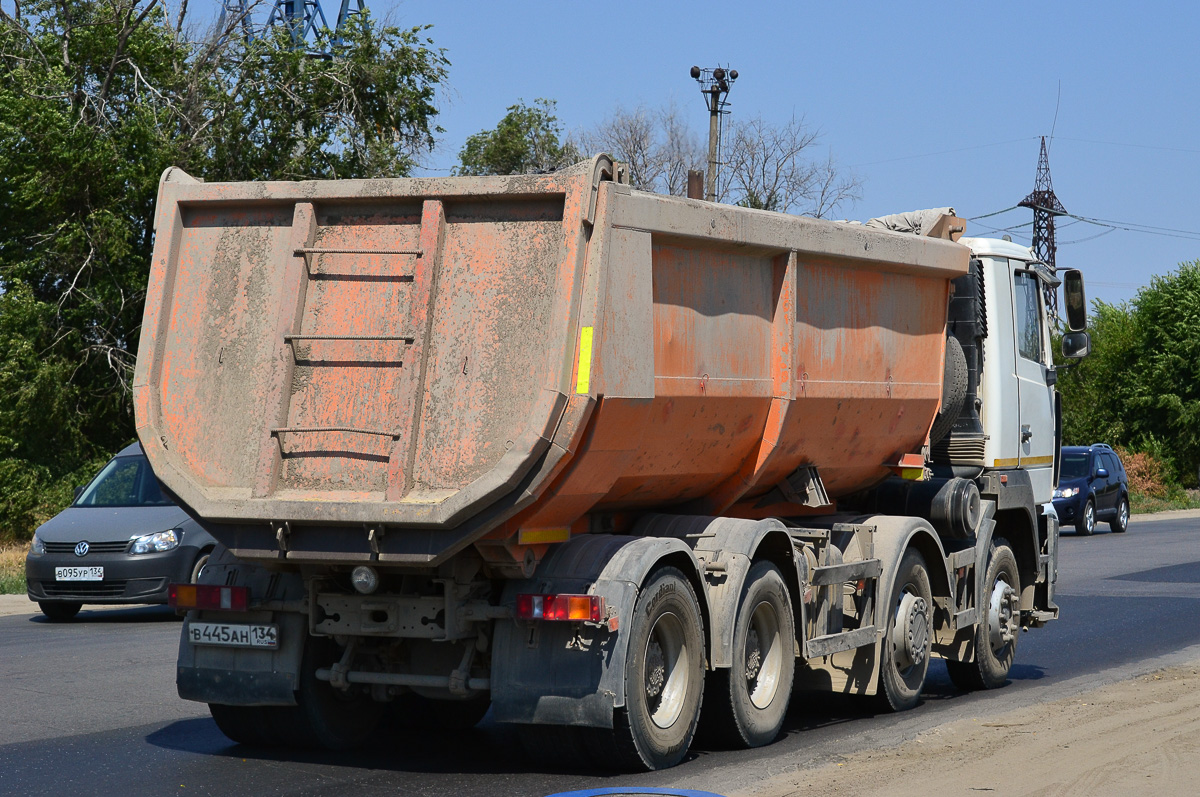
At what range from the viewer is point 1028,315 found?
1117 centimetres

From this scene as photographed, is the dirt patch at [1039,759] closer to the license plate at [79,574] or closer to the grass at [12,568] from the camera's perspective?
the license plate at [79,574]

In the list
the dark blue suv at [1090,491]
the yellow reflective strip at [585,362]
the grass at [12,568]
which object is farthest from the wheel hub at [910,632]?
the dark blue suv at [1090,491]

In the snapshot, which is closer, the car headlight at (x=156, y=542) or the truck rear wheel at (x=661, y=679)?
the truck rear wheel at (x=661, y=679)

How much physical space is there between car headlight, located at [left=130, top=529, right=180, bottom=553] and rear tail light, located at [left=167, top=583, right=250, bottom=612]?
693cm

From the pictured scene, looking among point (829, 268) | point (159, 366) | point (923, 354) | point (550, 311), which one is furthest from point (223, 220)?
point (923, 354)

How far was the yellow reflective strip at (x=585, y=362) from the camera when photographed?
21.3ft

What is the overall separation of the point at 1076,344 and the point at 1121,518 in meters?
21.5

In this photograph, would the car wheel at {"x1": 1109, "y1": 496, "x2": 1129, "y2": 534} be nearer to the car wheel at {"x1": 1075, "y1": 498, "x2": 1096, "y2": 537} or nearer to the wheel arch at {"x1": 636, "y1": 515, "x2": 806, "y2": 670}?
the car wheel at {"x1": 1075, "y1": 498, "x2": 1096, "y2": 537}

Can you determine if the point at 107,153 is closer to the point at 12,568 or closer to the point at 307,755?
the point at 12,568

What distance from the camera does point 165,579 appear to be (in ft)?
45.4

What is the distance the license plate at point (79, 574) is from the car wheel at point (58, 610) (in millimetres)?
506

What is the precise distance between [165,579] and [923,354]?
783cm

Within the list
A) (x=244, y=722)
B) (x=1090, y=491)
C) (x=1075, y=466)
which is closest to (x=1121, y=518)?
(x=1090, y=491)

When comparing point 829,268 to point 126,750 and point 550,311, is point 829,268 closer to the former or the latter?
point 550,311
